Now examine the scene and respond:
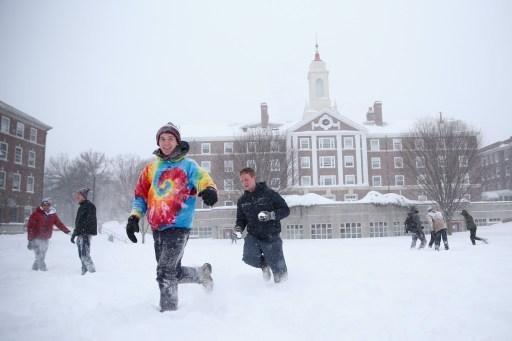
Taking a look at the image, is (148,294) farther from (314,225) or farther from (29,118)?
(29,118)

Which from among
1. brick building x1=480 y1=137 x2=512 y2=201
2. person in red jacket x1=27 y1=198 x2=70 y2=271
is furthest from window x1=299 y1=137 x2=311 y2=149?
person in red jacket x1=27 y1=198 x2=70 y2=271

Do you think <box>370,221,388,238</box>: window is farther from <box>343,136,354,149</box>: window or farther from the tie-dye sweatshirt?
the tie-dye sweatshirt

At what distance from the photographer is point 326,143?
47.4 m

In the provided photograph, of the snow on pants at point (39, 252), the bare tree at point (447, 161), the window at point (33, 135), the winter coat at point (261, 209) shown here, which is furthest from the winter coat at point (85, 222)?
the window at point (33, 135)

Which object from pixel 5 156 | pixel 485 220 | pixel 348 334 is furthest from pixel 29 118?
pixel 485 220

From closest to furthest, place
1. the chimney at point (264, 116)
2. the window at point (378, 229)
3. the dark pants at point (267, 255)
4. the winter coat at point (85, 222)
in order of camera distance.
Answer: the dark pants at point (267, 255) < the winter coat at point (85, 222) < the window at point (378, 229) < the chimney at point (264, 116)

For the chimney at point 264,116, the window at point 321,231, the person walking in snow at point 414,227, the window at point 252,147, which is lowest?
the window at point 321,231

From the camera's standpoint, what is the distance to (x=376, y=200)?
100 ft

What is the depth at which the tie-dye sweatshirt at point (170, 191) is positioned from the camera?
3.82 meters

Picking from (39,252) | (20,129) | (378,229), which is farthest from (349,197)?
(39,252)

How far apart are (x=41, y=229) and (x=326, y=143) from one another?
41.5 meters

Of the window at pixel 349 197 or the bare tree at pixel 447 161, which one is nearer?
the bare tree at pixel 447 161

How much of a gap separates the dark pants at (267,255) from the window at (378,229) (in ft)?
88.5

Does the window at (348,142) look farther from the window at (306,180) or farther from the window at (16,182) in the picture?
the window at (16,182)
